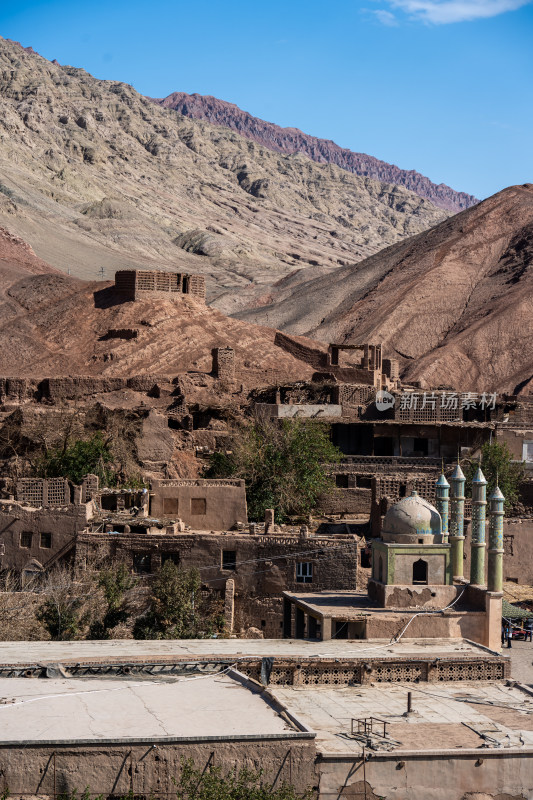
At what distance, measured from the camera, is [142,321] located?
61.1 metres

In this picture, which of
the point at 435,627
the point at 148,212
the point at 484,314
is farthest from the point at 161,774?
the point at 148,212

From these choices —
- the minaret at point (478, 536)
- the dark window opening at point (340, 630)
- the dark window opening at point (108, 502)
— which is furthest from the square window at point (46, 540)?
the minaret at point (478, 536)

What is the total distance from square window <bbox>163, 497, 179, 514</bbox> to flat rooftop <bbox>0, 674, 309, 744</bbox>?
44.8ft

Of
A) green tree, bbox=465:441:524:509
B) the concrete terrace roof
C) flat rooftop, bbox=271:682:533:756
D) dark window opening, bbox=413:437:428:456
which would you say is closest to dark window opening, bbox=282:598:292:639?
the concrete terrace roof

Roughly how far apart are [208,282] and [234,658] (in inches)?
4032

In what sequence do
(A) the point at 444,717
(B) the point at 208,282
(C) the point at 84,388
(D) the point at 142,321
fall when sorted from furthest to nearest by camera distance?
(B) the point at 208,282, (D) the point at 142,321, (C) the point at 84,388, (A) the point at 444,717

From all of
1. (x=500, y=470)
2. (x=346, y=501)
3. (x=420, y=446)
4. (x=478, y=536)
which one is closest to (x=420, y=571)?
(x=478, y=536)

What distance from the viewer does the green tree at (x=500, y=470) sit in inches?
1478

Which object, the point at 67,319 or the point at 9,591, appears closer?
the point at 9,591

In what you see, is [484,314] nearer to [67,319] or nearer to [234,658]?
[67,319]

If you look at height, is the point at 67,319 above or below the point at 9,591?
above

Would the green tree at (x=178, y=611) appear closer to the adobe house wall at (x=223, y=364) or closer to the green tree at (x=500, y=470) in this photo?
the green tree at (x=500, y=470)

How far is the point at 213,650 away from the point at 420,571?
15.0 ft

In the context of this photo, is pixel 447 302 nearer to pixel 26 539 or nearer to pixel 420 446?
pixel 420 446
